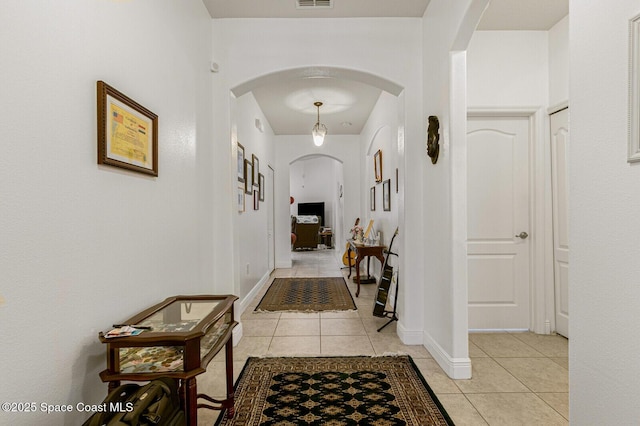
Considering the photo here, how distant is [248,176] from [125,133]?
2.92 metres

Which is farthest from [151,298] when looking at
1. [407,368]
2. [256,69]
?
[256,69]

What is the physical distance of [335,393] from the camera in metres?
2.25

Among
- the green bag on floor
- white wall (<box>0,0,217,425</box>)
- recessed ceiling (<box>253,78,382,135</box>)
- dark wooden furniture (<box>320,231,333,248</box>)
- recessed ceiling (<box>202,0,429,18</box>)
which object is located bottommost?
dark wooden furniture (<box>320,231,333,248</box>)

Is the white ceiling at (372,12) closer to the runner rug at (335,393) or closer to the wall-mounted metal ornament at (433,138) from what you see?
the wall-mounted metal ornament at (433,138)

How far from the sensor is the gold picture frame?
1456 mm

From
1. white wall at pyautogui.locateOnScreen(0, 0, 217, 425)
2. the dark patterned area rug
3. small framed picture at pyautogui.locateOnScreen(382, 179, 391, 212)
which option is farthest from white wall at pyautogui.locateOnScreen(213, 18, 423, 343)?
small framed picture at pyautogui.locateOnScreen(382, 179, 391, 212)

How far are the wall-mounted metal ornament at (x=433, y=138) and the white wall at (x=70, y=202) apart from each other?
6.55 ft

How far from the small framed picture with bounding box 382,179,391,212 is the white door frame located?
1.55 meters

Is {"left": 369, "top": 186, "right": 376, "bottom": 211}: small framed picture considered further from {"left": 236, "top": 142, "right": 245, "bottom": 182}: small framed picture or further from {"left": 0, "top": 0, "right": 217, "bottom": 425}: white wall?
{"left": 0, "top": 0, "right": 217, "bottom": 425}: white wall

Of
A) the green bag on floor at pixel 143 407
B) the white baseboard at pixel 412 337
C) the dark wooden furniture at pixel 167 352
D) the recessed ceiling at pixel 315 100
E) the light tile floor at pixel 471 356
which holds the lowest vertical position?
the light tile floor at pixel 471 356

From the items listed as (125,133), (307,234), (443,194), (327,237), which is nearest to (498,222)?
(443,194)

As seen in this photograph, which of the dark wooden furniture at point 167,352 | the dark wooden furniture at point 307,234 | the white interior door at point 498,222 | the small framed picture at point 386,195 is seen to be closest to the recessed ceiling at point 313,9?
the white interior door at point 498,222

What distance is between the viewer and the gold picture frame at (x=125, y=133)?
4.78ft

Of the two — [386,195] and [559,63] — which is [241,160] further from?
[559,63]
